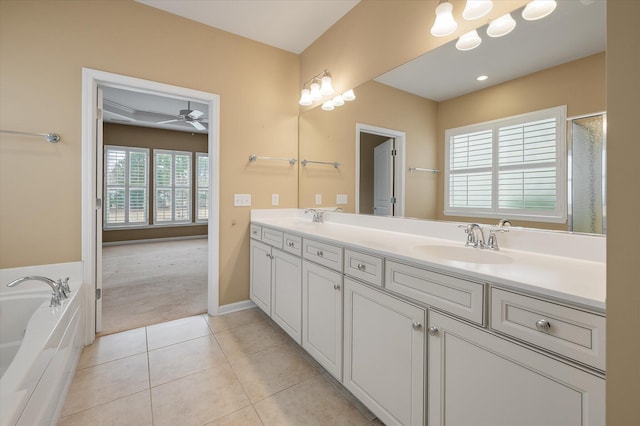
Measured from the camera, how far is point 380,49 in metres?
2.10

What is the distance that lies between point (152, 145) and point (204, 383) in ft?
20.5

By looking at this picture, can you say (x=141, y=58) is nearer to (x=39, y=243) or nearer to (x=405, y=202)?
(x=39, y=243)

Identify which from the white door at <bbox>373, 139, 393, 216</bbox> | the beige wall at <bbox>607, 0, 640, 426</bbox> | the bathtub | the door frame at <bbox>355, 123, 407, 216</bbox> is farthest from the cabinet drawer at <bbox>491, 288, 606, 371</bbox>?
the bathtub

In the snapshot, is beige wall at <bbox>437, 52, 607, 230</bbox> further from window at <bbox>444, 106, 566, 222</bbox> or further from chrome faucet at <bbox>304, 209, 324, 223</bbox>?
chrome faucet at <bbox>304, 209, 324, 223</bbox>

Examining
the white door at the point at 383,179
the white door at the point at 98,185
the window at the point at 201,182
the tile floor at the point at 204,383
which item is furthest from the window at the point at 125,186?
the white door at the point at 383,179

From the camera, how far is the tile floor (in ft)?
4.74

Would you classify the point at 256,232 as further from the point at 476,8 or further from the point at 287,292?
the point at 476,8

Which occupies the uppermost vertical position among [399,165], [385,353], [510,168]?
[399,165]

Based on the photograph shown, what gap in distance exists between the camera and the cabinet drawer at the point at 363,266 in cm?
131

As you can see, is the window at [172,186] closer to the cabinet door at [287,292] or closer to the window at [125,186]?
the window at [125,186]

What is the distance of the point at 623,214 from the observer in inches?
22.0

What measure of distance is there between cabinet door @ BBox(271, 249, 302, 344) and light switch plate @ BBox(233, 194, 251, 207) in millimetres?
→ 739

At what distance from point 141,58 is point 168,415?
2.52 metres

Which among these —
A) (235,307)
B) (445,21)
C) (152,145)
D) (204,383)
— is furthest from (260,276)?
(152,145)
